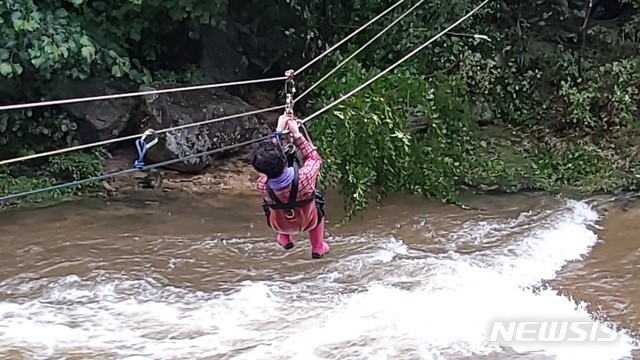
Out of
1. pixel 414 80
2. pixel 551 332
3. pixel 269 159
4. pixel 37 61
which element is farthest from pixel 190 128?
pixel 269 159

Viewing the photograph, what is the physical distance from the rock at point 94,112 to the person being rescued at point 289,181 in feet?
11.8

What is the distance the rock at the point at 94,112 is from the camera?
20.8 feet

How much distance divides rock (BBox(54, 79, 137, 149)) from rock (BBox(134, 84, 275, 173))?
160 mm

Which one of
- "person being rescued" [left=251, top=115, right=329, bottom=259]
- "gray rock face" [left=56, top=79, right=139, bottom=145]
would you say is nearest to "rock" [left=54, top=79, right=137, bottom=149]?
"gray rock face" [left=56, top=79, right=139, bottom=145]

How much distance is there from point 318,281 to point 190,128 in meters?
2.39

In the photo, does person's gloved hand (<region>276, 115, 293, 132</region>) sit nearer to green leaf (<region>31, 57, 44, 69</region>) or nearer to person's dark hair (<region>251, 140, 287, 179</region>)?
person's dark hair (<region>251, 140, 287, 179</region>)

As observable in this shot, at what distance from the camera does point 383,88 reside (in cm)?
550

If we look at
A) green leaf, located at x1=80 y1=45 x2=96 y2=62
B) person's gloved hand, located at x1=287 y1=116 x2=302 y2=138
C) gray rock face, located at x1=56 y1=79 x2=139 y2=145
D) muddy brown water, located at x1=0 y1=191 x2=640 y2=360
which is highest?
green leaf, located at x1=80 y1=45 x2=96 y2=62

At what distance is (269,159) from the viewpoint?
9.32ft

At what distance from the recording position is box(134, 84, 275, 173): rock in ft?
20.9

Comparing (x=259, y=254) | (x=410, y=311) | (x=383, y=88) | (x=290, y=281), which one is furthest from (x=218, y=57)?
(x=410, y=311)

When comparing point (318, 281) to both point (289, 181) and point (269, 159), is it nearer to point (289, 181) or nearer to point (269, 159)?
point (289, 181)

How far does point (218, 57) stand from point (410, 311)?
3742 millimetres

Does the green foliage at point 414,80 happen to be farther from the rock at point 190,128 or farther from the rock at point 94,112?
the rock at point 190,128
